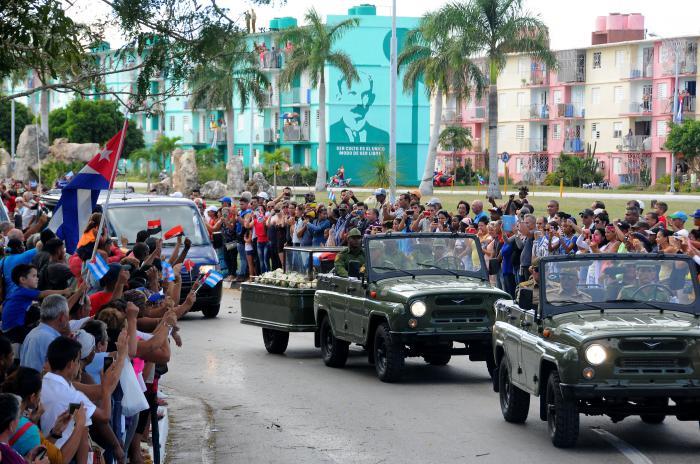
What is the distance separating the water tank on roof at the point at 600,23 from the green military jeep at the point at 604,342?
85158mm

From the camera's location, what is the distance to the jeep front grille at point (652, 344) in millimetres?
10859

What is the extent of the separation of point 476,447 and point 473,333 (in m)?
3.84

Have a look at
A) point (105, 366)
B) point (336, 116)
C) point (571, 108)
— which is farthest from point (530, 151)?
point (105, 366)

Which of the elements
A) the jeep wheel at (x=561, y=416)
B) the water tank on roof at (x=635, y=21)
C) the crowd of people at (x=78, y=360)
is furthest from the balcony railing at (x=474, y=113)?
the jeep wheel at (x=561, y=416)

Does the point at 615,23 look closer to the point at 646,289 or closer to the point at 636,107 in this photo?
the point at 636,107

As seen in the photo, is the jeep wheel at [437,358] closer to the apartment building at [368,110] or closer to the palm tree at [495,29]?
the palm tree at [495,29]

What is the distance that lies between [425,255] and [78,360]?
9375 millimetres

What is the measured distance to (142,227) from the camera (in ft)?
78.2

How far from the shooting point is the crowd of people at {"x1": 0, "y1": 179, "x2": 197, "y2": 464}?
688 cm

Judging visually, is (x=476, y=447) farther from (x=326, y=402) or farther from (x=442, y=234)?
(x=442, y=234)

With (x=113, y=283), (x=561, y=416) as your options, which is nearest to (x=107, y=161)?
(x=113, y=283)

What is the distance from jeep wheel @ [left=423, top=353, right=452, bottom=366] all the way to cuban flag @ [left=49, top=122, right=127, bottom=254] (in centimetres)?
479

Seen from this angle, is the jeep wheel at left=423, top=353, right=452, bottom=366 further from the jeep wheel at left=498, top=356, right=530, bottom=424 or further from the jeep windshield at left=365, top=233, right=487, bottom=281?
the jeep wheel at left=498, top=356, right=530, bottom=424

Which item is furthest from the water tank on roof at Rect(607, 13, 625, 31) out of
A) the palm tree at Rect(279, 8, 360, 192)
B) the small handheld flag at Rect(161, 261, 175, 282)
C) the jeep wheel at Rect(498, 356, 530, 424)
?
the jeep wheel at Rect(498, 356, 530, 424)
